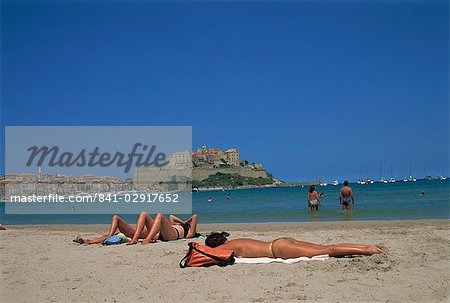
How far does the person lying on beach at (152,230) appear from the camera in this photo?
26.4 ft

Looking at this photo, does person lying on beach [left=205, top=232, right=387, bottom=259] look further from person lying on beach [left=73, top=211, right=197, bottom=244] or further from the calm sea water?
the calm sea water

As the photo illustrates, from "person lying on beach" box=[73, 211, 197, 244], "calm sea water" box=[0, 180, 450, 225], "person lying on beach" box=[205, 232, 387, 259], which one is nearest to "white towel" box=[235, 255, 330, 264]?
"person lying on beach" box=[205, 232, 387, 259]

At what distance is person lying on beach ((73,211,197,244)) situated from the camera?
805 centimetres

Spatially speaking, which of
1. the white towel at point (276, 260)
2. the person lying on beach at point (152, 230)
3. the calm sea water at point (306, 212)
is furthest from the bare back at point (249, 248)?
the calm sea water at point (306, 212)

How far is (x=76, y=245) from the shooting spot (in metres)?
8.37

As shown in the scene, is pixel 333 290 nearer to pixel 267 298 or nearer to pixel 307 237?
pixel 267 298

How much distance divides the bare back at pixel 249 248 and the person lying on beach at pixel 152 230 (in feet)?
7.63

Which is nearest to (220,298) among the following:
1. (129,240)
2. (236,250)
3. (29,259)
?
(236,250)

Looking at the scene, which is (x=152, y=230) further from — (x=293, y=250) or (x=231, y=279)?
(x=231, y=279)

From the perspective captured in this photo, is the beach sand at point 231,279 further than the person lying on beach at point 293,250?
No

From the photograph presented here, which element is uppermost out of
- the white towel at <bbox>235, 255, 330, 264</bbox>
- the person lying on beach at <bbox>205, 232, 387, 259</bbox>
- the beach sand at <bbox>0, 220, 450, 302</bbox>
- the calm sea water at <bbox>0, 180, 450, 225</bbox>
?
the person lying on beach at <bbox>205, 232, 387, 259</bbox>

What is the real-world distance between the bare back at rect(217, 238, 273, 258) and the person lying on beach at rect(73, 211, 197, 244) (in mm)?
2327

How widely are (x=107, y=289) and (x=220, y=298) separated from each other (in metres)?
1.35

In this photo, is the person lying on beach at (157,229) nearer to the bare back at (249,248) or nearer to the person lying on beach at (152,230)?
the person lying on beach at (152,230)
